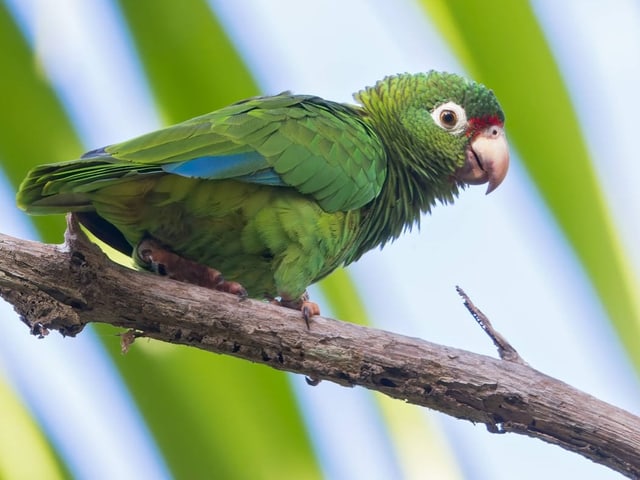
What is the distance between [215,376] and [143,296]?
2.67ft

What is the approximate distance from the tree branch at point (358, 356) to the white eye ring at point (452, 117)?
1576 millimetres

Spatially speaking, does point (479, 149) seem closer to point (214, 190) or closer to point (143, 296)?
point (214, 190)

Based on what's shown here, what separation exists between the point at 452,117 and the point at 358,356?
1736 millimetres

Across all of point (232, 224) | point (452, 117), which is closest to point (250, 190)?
point (232, 224)

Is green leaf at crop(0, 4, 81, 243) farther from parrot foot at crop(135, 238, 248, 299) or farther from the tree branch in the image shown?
the tree branch

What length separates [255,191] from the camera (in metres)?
3.18

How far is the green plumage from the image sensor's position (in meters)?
2.90

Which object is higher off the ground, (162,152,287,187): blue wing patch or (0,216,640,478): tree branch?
(162,152,287,187): blue wing patch

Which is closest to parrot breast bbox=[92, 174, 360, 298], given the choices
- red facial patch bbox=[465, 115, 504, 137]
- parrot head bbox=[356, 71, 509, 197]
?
parrot head bbox=[356, 71, 509, 197]

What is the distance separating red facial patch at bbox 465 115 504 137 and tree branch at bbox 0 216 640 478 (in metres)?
1.59

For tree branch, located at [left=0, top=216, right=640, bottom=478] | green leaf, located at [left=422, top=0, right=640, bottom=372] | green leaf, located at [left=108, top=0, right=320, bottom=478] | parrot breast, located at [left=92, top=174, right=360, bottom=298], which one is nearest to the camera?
tree branch, located at [left=0, top=216, right=640, bottom=478]

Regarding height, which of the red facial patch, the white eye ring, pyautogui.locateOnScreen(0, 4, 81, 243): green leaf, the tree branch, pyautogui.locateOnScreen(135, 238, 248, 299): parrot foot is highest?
pyautogui.locateOnScreen(0, 4, 81, 243): green leaf

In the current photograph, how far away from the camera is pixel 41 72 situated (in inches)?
124

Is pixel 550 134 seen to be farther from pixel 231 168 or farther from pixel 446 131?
pixel 231 168
